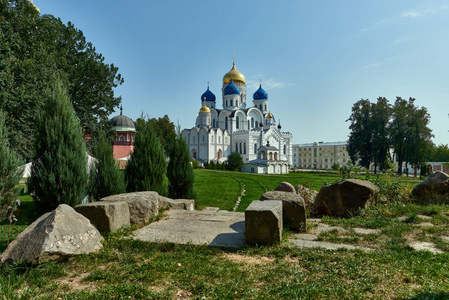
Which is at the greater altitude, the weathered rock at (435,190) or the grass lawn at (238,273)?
the weathered rock at (435,190)

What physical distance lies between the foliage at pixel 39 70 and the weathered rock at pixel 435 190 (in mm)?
10948

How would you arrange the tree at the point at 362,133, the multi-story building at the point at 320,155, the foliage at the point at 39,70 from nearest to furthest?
the foliage at the point at 39,70 → the tree at the point at 362,133 → the multi-story building at the point at 320,155

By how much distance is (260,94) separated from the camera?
5912 cm

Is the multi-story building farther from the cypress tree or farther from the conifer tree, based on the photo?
the conifer tree

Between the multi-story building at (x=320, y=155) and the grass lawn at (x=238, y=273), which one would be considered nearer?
the grass lawn at (x=238, y=273)

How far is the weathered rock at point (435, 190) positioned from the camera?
7.04m

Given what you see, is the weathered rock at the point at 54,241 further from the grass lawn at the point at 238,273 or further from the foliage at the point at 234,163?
the foliage at the point at 234,163

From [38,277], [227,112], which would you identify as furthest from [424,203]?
[227,112]

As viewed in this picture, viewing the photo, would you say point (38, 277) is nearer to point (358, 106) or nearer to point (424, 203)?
point (424, 203)

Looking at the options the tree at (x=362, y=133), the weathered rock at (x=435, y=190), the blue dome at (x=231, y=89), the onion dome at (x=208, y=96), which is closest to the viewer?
the weathered rock at (x=435, y=190)

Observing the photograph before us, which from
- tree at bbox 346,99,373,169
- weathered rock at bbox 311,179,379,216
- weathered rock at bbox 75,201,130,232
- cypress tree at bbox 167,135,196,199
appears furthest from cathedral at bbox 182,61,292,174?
weathered rock at bbox 75,201,130,232

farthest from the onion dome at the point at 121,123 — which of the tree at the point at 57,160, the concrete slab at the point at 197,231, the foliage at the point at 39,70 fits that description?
the concrete slab at the point at 197,231

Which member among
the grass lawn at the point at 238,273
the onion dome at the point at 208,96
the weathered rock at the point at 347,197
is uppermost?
the onion dome at the point at 208,96

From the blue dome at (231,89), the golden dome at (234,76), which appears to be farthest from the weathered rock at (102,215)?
the golden dome at (234,76)
